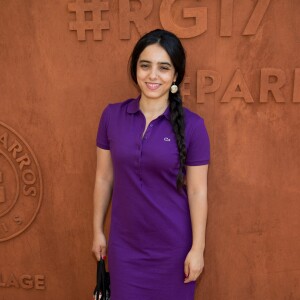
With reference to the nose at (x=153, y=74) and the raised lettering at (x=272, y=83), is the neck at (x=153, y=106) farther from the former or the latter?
the raised lettering at (x=272, y=83)

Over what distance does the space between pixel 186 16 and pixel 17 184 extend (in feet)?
4.80

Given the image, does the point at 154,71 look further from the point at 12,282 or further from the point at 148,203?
the point at 12,282

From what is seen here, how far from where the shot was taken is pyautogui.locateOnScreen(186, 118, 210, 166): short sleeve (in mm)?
1485

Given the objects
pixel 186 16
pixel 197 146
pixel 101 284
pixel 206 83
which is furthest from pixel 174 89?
pixel 101 284

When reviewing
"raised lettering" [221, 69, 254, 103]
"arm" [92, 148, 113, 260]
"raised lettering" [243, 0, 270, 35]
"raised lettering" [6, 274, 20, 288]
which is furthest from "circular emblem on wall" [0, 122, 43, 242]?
"raised lettering" [243, 0, 270, 35]

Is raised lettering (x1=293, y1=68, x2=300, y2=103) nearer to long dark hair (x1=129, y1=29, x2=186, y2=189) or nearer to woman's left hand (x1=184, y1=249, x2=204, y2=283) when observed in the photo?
long dark hair (x1=129, y1=29, x2=186, y2=189)

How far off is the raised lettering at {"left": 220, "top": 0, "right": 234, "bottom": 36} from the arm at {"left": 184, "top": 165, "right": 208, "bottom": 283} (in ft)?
2.54

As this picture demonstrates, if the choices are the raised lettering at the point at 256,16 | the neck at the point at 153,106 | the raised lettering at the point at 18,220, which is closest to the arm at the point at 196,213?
the neck at the point at 153,106

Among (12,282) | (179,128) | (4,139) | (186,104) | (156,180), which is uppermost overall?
(186,104)

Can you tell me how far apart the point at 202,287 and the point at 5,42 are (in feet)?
6.36

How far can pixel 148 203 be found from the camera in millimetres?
1532

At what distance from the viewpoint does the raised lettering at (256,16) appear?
1.75 metres

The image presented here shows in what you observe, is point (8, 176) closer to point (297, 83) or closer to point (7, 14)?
point (7, 14)

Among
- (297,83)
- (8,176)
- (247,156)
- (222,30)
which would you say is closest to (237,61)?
(222,30)
